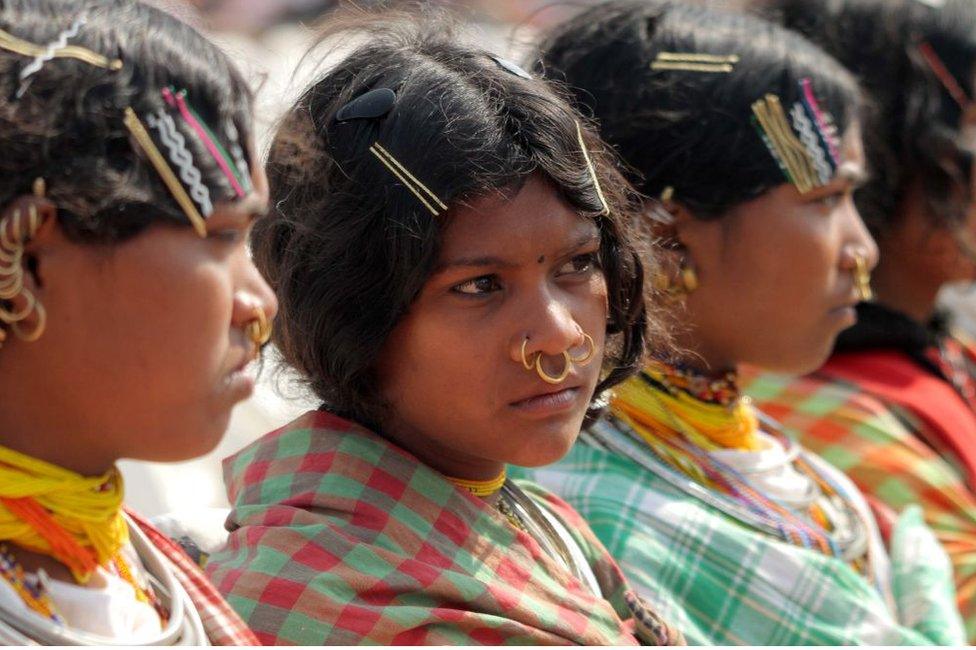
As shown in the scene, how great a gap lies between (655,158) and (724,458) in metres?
0.64

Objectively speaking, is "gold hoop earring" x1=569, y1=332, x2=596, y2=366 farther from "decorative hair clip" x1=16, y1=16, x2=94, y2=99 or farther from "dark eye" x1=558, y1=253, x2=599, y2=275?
"decorative hair clip" x1=16, y1=16, x2=94, y2=99

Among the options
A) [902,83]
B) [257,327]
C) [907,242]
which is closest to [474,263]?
[257,327]

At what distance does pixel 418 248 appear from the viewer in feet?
7.09

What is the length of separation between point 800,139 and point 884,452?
0.95 metres

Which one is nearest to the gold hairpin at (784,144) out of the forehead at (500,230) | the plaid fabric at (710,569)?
the plaid fabric at (710,569)

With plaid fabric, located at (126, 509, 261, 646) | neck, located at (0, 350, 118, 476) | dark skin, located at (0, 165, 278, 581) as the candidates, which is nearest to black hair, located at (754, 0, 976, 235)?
plaid fabric, located at (126, 509, 261, 646)

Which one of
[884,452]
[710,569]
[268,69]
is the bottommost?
[884,452]

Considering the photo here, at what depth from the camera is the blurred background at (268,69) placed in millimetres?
2322

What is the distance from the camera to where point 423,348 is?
87.4 inches

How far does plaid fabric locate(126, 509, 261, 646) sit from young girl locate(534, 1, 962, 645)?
3.37 feet

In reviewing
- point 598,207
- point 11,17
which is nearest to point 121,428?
point 11,17

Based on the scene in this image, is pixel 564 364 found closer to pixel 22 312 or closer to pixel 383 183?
pixel 383 183

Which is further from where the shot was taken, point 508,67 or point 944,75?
point 944,75

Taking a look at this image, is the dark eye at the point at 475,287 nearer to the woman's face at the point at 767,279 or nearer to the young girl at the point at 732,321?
Answer: the young girl at the point at 732,321
